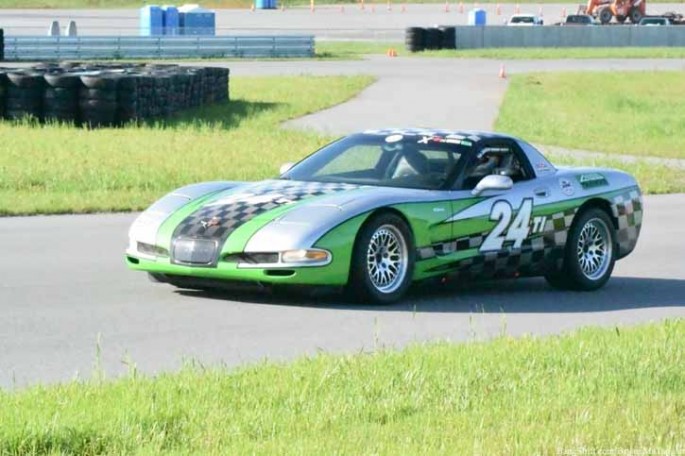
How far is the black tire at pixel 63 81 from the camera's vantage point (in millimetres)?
24516

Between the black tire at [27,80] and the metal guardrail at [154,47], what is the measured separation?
2012cm

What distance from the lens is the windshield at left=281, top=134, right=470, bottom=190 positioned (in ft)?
36.8

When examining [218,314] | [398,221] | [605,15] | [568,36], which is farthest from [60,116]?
[605,15]

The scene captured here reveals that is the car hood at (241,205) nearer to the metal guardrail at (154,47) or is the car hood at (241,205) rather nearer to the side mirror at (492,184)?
the side mirror at (492,184)

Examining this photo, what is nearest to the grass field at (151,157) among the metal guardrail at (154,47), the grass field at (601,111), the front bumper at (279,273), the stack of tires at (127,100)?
the grass field at (601,111)

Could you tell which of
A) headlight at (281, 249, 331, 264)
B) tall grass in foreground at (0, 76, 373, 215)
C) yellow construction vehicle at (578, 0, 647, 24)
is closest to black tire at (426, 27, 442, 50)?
yellow construction vehicle at (578, 0, 647, 24)

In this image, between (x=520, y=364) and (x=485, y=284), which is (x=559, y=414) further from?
(x=485, y=284)

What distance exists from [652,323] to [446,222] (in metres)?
1.87

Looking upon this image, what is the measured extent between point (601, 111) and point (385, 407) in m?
27.7

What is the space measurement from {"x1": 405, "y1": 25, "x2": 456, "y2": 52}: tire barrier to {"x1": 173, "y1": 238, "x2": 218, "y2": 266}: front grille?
149ft

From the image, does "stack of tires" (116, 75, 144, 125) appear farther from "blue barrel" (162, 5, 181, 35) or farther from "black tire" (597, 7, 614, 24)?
"black tire" (597, 7, 614, 24)

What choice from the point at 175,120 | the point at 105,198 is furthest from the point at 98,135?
the point at 105,198

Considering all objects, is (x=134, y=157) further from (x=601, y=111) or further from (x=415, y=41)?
(x=415, y=41)

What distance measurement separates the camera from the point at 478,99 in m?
34.5
